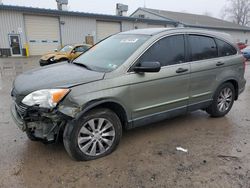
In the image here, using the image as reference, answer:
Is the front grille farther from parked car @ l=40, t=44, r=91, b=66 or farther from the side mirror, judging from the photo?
parked car @ l=40, t=44, r=91, b=66

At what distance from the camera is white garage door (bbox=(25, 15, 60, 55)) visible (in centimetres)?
2239

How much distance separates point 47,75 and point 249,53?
19.8m

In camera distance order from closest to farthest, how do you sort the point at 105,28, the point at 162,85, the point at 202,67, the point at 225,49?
the point at 162,85 → the point at 202,67 → the point at 225,49 → the point at 105,28

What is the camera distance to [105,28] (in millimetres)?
27344

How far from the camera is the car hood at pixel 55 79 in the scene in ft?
9.48

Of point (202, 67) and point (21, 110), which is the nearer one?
point (21, 110)

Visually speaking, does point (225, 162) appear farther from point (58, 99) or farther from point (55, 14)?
point (55, 14)

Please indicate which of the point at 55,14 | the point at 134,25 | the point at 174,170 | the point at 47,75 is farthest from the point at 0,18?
the point at 174,170

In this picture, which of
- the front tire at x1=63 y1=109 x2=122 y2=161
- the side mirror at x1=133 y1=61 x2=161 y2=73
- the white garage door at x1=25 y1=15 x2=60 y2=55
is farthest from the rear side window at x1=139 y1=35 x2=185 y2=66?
the white garage door at x1=25 y1=15 x2=60 y2=55

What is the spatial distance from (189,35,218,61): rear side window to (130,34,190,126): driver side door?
240mm

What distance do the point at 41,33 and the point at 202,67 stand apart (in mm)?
22241

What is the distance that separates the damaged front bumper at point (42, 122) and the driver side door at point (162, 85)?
3.52 feet

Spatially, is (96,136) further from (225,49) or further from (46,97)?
(225,49)

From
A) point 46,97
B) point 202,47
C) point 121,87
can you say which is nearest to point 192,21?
point 202,47
